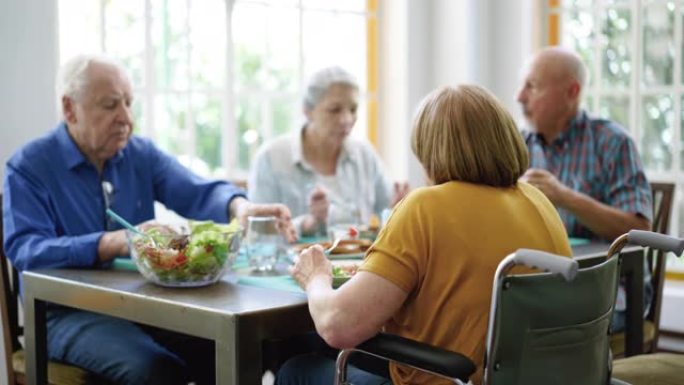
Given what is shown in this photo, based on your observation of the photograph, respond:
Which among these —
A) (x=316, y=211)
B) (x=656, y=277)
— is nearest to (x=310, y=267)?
(x=316, y=211)

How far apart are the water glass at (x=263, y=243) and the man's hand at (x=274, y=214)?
72 millimetres

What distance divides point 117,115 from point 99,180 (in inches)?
7.6

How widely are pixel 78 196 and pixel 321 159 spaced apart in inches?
46.0

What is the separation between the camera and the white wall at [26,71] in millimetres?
3004

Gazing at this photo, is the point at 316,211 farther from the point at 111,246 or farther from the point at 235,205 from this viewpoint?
the point at 111,246

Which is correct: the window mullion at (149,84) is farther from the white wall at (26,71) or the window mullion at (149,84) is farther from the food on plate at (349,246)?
the food on plate at (349,246)

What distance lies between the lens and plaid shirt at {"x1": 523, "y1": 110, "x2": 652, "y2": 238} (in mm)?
3039

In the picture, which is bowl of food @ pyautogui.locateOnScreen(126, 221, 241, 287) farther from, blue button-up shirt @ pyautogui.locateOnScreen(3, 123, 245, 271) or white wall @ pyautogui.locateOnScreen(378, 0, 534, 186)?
white wall @ pyautogui.locateOnScreen(378, 0, 534, 186)

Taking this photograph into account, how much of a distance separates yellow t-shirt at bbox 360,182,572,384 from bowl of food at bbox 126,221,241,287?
0.50m

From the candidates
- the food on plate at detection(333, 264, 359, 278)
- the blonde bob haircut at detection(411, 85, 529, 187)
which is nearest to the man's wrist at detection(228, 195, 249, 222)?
the food on plate at detection(333, 264, 359, 278)

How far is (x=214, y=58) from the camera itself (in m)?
4.04

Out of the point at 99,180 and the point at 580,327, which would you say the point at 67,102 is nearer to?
the point at 99,180

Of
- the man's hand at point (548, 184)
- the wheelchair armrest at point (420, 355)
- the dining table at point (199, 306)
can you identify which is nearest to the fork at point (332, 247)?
the dining table at point (199, 306)

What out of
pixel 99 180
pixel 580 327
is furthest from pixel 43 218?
pixel 580 327
